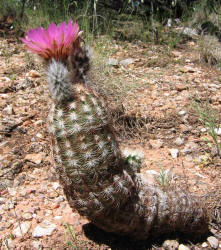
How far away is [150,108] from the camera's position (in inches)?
116

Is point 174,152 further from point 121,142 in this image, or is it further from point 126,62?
point 126,62

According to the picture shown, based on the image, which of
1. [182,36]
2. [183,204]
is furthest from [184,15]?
[183,204]

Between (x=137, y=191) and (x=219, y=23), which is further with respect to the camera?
(x=219, y=23)

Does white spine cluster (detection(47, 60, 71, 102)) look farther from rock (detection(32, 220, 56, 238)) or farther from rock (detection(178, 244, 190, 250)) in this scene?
rock (detection(178, 244, 190, 250))

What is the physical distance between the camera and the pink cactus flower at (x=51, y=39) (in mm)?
1280

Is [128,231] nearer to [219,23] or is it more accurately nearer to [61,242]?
[61,242]

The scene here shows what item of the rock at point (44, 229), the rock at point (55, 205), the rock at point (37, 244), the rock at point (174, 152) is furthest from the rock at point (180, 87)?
the rock at point (37, 244)

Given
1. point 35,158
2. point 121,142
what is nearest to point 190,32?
point 121,142

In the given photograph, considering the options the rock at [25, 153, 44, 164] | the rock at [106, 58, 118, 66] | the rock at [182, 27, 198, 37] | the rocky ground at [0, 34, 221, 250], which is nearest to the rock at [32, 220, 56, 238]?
the rocky ground at [0, 34, 221, 250]

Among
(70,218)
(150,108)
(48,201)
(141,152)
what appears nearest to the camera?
(70,218)

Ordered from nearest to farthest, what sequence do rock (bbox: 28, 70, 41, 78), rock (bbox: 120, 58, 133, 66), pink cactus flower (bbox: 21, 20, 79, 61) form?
pink cactus flower (bbox: 21, 20, 79, 61) < rock (bbox: 28, 70, 41, 78) < rock (bbox: 120, 58, 133, 66)

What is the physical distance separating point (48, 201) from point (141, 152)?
0.84 metres

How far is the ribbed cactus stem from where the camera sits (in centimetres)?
140

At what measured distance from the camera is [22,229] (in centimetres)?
181
